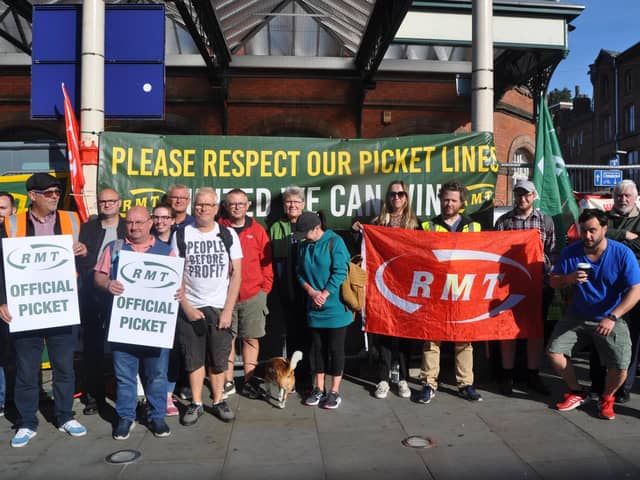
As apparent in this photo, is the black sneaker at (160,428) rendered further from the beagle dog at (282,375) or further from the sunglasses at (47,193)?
the sunglasses at (47,193)

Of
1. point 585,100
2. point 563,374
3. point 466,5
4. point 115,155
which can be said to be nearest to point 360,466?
point 563,374

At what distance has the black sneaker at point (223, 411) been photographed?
15.2 ft

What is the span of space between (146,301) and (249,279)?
109 cm

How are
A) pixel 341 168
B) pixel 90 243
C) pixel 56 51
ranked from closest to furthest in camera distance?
pixel 90 243 < pixel 341 168 < pixel 56 51

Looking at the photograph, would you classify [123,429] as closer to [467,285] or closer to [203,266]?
[203,266]

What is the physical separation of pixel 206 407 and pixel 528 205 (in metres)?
3.58

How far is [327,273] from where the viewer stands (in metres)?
4.86

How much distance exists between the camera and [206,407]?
5.01 metres

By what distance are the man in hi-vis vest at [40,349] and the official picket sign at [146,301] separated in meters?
0.54

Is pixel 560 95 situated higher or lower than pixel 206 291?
higher

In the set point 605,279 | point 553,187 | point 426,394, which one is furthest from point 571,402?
point 553,187

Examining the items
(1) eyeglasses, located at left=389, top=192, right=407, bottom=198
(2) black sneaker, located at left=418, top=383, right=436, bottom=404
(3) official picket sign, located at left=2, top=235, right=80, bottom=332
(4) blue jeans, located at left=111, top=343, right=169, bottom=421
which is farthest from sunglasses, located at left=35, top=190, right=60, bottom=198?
(2) black sneaker, located at left=418, top=383, right=436, bottom=404

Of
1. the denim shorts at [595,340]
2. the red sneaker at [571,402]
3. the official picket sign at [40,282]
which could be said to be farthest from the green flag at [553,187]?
the official picket sign at [40,282]

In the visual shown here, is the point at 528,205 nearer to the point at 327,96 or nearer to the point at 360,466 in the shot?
the point at 360,466
